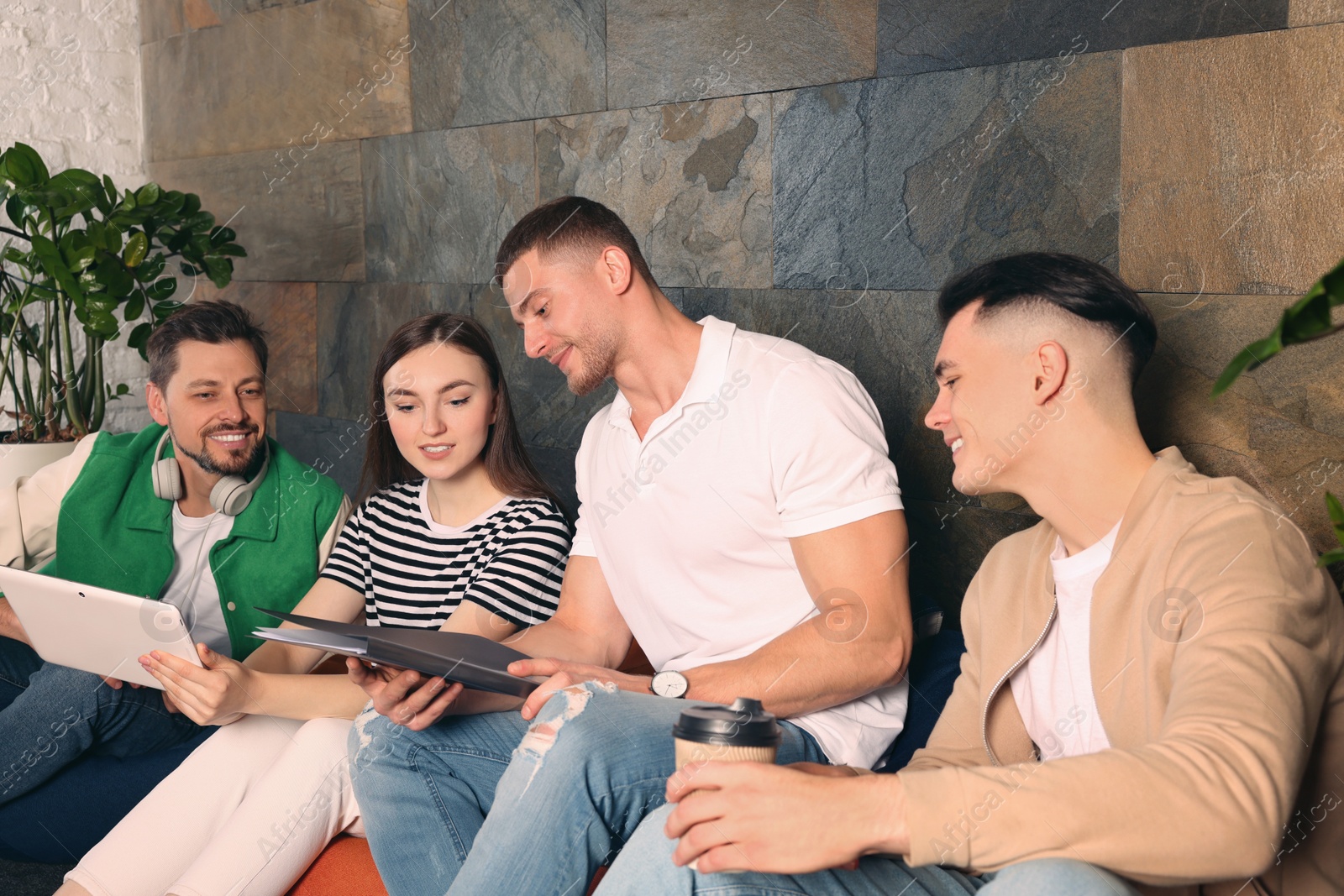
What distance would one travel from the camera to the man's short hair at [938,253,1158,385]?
1336mm

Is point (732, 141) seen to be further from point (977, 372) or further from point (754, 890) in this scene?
point (754, 890)

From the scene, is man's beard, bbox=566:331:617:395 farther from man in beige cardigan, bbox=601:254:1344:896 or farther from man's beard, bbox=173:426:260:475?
man's beard, bbox=173:426:260:475

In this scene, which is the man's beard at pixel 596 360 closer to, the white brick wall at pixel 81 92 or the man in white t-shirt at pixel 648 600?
the man in white t-shirt at pixel 648 600

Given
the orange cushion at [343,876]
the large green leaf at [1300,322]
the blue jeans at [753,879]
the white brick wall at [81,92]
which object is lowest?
the orange cushion at [343,876]

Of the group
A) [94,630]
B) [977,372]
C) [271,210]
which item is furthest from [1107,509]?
[271,210]

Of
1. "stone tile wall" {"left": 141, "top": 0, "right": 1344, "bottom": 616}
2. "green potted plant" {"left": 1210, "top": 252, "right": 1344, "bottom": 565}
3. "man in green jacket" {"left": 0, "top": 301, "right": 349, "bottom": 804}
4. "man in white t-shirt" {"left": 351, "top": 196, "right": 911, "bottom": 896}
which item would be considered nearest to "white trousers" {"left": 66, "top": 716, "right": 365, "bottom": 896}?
"man in white t-shirt" {"left": 351, "top": 196, "right": 911, "bottom": 896}

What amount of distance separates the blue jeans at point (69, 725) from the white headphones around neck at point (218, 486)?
1.27ft

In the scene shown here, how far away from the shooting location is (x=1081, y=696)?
135 centimetres

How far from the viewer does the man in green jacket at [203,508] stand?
220cm

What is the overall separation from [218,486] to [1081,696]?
5.33ft

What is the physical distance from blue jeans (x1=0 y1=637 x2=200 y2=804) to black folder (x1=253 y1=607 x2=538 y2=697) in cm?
62

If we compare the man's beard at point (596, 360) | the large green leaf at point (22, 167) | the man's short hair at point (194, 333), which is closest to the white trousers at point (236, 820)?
the man's beard at point (596, 360)

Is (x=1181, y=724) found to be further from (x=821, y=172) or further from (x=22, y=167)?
(x=22, y=167)

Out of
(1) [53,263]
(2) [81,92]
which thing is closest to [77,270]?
(1) [53,263]
